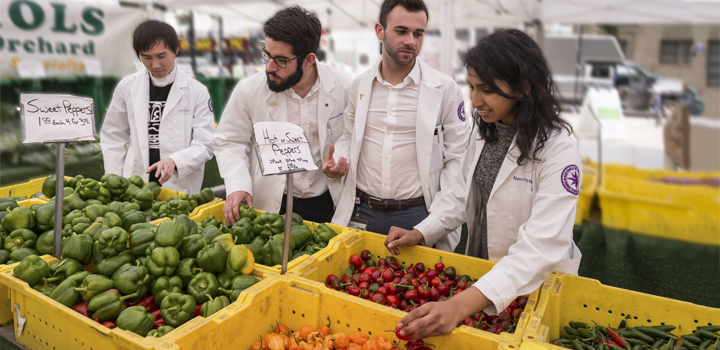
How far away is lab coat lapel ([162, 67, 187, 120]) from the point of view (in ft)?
12.2

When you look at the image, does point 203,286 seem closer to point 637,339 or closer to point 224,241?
point 224,241

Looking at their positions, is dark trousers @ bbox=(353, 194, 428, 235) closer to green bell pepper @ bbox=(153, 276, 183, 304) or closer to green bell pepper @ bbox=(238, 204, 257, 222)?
green bell pepper @ bbox=(238, 204, 257, 222)

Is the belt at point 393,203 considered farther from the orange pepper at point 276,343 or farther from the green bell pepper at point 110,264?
the green bell pepper at point 110,264

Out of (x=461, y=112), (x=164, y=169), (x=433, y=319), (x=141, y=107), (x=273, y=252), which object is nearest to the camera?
(x=433, y=319)

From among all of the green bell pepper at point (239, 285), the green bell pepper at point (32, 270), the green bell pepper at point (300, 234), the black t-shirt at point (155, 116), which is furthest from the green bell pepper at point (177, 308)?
the black t-shirt at point (155, 116)

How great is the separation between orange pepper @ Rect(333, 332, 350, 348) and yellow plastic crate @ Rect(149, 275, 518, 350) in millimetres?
63

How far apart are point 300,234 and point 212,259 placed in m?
0.52

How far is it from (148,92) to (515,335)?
3258mm

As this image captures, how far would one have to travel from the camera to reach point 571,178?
6.05 ft

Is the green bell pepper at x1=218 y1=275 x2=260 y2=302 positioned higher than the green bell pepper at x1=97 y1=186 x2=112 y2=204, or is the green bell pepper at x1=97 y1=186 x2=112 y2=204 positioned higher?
the green bell pepper at x1=97 y1=186 x2=112 y2=204

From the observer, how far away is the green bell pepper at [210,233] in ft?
7.27

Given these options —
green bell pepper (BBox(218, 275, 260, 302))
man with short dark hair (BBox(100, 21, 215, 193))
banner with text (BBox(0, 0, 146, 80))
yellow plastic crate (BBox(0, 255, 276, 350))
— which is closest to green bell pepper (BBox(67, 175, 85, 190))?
man with short dark hair (BBox(100, 21, 215, 193))

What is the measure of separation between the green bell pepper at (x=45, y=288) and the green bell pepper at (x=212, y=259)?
568 millimetres

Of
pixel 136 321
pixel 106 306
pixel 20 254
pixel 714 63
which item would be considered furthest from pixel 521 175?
pixel 714 63
